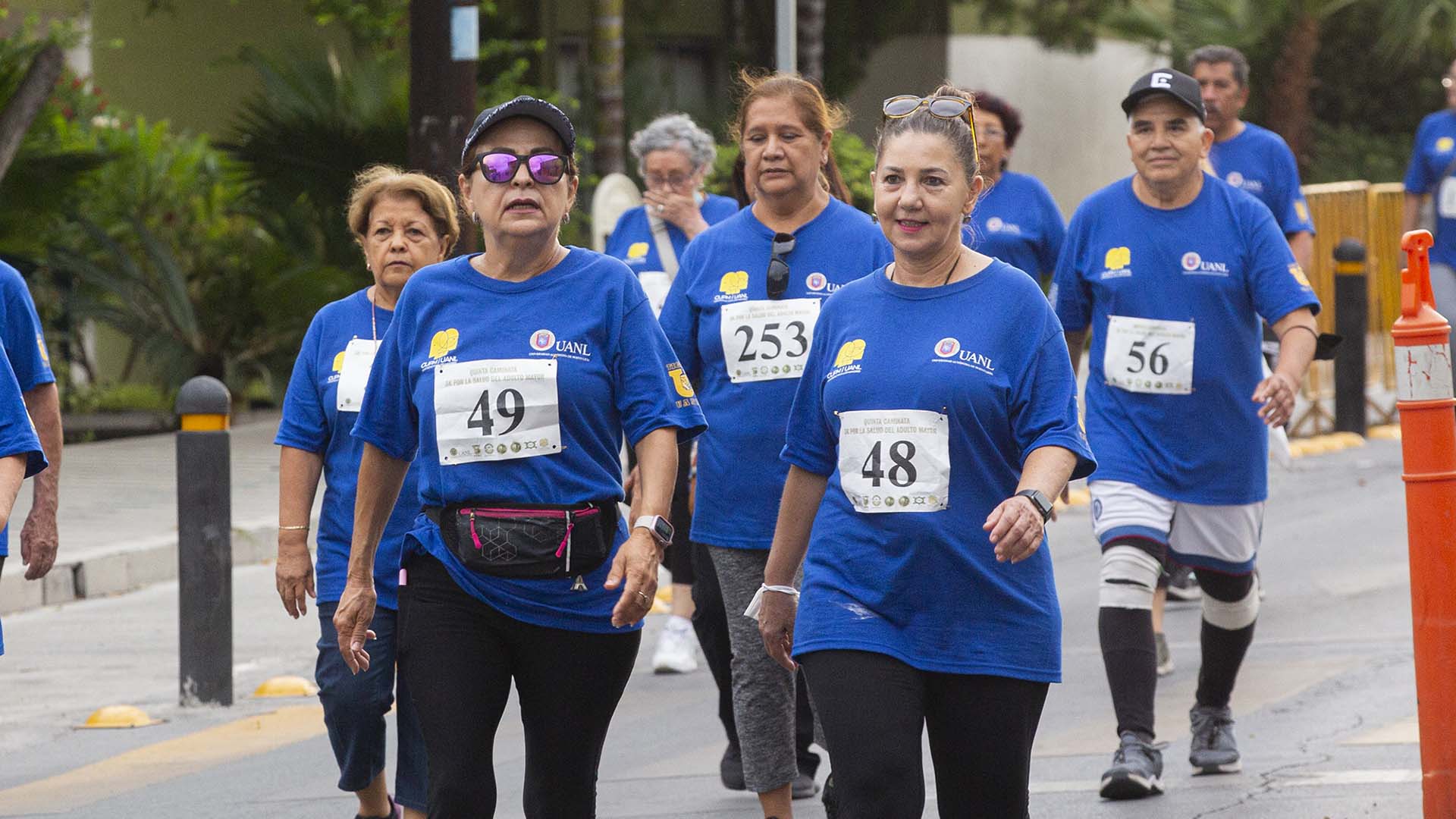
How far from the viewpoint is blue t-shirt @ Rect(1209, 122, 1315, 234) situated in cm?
915

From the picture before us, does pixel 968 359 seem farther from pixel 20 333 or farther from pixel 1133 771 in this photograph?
pixel 20 333

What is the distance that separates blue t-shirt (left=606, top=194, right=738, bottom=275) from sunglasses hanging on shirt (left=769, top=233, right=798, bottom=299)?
201 cm

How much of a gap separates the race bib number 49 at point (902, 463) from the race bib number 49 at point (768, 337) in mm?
1505

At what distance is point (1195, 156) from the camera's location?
6.48 meters

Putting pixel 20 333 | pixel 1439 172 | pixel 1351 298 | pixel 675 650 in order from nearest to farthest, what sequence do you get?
1. pixel 20 333
2. pixel 675 650
3. pixel 1439 172
4. pixel 1351 298

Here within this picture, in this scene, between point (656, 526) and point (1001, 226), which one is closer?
point (656, 526)

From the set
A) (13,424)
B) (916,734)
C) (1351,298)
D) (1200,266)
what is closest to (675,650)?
(1200,266)

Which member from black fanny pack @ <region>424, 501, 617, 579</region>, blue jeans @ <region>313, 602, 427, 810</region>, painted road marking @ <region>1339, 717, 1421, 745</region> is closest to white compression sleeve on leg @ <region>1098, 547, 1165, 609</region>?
painted road marking @ <region>1339, 717, 1421, 745</region>

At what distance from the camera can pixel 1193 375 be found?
6.40 metres

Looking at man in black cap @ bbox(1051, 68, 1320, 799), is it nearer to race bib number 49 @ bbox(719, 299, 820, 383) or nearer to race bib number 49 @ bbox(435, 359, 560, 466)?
race bib number 49 @ bbox(719, 299, 820, 383)

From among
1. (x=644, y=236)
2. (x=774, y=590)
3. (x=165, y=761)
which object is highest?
(x=644, y=236)

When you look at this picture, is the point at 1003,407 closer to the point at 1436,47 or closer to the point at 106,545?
the point at 106,545

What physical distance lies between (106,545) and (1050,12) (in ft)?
56.9

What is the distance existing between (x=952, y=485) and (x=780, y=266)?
1.68 m
